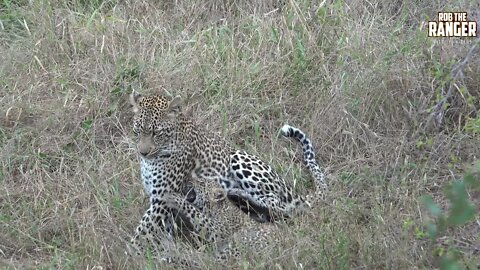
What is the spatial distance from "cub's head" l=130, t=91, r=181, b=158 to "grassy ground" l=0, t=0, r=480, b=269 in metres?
0.43

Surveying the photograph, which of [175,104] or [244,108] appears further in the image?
[244,108]

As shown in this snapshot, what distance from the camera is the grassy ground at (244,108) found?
5.26 metres

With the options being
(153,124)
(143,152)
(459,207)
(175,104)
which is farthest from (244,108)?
(459,207)

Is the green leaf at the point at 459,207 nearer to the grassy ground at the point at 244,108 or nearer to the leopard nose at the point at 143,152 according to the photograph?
the grassy ground at the point at 244,108

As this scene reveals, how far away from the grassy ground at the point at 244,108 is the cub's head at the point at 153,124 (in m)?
0.43

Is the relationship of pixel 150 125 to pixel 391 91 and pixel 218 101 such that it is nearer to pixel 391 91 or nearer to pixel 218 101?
pixel 218 101

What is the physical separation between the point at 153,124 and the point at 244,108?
1.13 m

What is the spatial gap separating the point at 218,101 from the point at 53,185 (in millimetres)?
1454

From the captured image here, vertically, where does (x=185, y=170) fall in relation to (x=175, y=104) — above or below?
below

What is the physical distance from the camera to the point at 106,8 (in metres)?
7.79

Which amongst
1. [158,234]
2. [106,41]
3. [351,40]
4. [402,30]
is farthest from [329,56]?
[158,234]

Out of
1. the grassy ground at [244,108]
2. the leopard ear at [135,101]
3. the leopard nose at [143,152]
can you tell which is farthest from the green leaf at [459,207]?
the leopard ear at [135,101]

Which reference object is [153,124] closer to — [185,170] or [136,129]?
[136,129]

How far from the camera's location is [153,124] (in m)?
5.76
